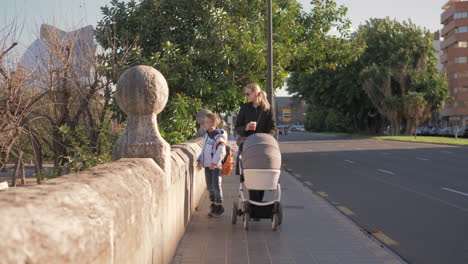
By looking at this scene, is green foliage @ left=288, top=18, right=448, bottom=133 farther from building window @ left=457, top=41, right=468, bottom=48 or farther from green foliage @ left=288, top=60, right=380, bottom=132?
building window @ left=457, top=41, right=468, bottom=48

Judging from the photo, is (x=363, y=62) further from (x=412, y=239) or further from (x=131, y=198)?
(x=131, y=198)

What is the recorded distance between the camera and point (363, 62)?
5659 cm

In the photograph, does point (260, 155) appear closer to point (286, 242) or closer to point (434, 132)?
point (286, 242)

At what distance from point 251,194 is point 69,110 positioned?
8.49 meters

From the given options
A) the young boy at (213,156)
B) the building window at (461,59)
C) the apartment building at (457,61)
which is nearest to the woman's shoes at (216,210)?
the young boy at (213,156)

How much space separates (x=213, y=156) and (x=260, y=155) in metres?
1.10

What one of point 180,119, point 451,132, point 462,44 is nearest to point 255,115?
point 180,119

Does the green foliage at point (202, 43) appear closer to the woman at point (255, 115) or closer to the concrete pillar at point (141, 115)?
the woman at point (255, 115)

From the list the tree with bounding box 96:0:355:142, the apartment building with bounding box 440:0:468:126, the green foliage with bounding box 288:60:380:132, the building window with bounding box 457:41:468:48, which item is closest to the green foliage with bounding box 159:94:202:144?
the tree with bounding box 96:0:355:142

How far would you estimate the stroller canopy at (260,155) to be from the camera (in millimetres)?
6574

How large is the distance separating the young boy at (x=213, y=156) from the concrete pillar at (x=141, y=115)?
256 centimetres

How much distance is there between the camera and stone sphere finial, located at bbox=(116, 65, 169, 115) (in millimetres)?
4688

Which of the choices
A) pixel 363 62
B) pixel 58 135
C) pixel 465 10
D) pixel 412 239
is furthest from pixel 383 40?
pixel 412 239

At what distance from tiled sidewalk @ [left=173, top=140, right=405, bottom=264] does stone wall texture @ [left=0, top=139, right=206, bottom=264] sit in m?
1.36
